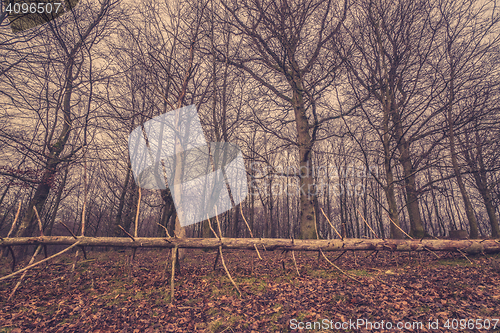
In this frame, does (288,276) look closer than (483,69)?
Yes

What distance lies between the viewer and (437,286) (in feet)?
13.2

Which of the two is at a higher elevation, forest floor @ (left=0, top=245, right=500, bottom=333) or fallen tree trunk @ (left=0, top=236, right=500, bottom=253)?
fallen tree trunk @ (left=0, top=236, right=500, bottom=253)

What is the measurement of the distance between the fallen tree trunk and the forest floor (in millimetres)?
A: 514

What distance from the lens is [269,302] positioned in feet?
12.5

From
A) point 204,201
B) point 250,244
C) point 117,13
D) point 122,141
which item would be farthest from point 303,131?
point 122,141

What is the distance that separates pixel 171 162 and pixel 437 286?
45.6 feet

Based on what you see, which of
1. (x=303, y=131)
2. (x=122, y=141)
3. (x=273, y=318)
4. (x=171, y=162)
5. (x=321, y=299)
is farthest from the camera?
(x=171, y=162)

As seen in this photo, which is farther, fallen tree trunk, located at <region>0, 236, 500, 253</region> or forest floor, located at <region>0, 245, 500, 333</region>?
fallen tree trunk, located at <region>0, 236, 500, 253</region>

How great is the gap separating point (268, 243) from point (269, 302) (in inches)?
61.6

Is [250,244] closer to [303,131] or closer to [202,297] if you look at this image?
[202,297]

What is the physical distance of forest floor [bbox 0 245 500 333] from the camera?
3141 mm

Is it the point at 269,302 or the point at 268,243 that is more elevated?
the point at 268,243

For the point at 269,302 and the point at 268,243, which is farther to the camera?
the point at 268,243

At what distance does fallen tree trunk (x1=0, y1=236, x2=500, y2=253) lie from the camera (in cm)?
498
